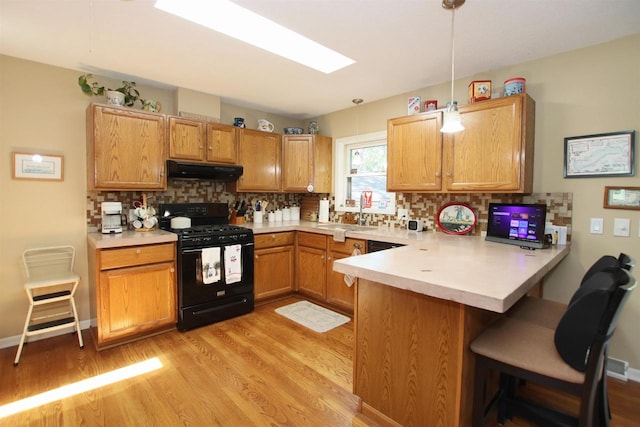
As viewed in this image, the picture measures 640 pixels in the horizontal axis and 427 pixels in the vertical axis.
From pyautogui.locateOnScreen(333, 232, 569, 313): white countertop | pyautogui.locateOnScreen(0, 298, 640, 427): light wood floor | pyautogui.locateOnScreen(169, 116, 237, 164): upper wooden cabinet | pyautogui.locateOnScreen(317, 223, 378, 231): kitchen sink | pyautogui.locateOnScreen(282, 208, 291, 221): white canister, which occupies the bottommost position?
pyautogui.locateOnScreen(0, 298, 640, 427): light wood floor

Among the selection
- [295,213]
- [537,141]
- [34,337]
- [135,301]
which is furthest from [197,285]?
[537,141]

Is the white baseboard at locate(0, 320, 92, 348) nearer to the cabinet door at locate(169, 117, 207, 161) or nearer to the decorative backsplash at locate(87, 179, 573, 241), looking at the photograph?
the decorative backsplash at locate(87, 179, 573, 241)

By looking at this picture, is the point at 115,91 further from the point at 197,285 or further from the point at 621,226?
the point at 621,226

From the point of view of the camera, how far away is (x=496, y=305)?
3.75 ft

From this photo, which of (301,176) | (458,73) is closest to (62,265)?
(301,176)

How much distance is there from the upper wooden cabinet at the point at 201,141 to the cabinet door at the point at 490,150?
2.32 meters

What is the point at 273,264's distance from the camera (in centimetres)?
363

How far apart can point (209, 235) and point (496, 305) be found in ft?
8.26

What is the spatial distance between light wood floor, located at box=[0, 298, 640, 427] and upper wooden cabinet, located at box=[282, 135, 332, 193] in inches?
73.8

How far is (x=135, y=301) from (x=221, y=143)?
182cm

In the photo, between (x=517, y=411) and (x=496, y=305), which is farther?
(x=517, y=411)

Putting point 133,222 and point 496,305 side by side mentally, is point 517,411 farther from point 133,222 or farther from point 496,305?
point 133,222

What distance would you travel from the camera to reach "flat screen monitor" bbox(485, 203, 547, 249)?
2.31 m

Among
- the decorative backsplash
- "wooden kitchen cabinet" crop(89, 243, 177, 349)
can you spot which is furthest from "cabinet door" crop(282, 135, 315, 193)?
"wooden kitchen cabinet" crop(89, 243, 177, 349)
